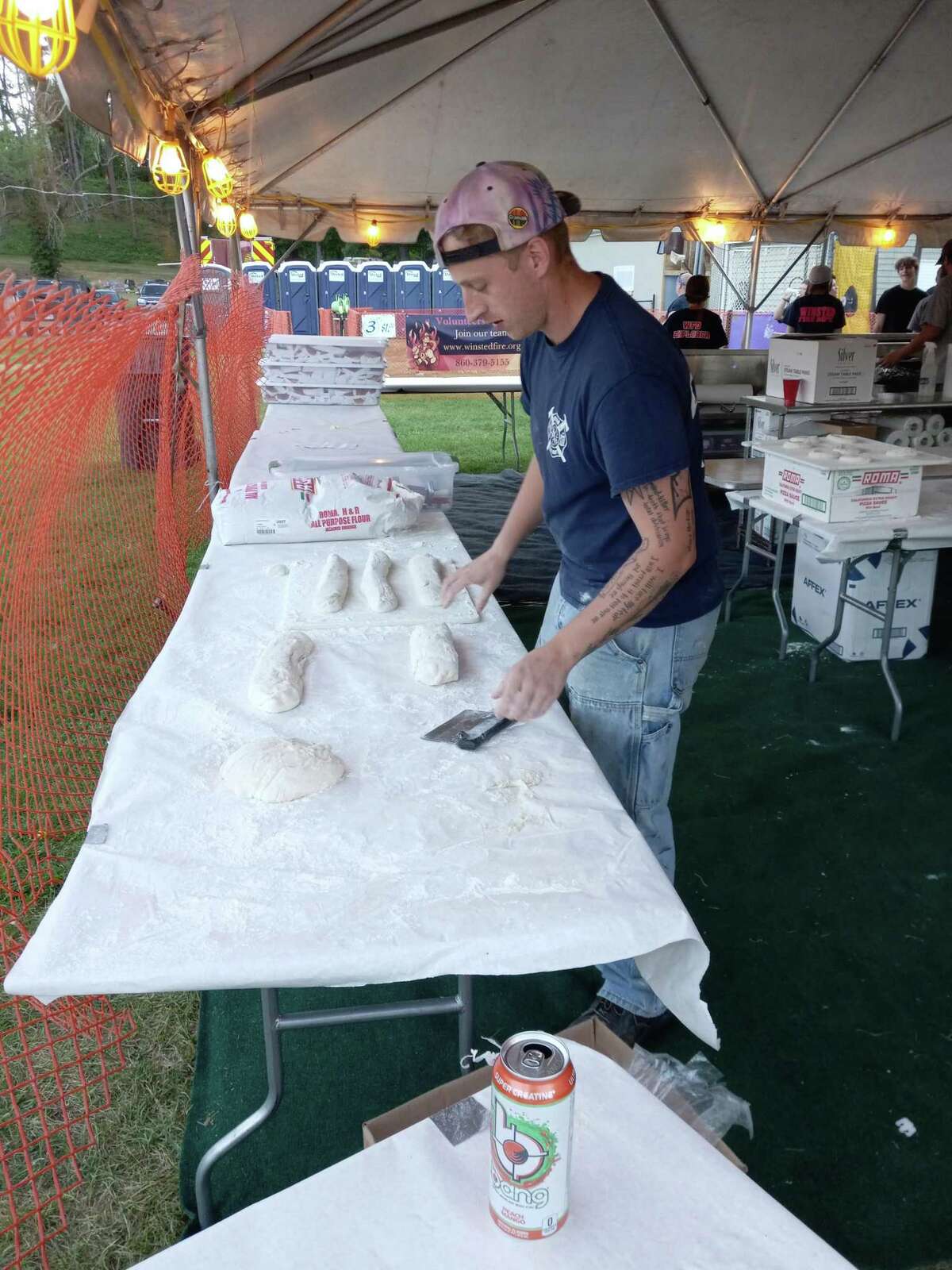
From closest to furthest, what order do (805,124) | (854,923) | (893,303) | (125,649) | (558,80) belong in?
(854,923)
(125,649)
(558,80)
(805,124)
(893,303)

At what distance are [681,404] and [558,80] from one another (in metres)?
5.73

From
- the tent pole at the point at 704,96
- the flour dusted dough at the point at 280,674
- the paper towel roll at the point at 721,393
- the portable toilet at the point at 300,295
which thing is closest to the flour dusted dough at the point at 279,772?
the flour dusted dough at the point at 280,674

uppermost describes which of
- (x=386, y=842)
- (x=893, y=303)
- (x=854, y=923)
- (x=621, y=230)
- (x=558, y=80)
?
(x=558, y=80)

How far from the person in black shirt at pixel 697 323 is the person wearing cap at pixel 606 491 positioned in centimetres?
738

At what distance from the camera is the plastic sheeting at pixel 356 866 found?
104cm

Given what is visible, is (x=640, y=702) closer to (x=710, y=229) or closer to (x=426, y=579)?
(x=426, y=579)

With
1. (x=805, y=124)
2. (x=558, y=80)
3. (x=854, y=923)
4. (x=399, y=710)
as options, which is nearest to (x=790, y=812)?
(x=854, y=923)

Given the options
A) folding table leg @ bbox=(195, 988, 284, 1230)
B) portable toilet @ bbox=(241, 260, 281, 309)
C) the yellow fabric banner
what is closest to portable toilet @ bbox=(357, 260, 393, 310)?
portable toilet @ bbox=(241, 260, 281, 309)

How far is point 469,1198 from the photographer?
0.82 meters

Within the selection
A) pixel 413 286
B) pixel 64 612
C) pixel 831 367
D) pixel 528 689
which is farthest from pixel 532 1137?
pixel 413 286

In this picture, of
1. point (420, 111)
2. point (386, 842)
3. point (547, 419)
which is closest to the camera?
point (386, 842)

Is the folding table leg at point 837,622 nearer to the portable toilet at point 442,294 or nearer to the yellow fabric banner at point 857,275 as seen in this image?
the portable toilet at point 442,294

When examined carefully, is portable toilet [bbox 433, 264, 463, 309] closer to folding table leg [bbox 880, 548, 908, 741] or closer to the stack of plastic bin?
the stack of plastic bin

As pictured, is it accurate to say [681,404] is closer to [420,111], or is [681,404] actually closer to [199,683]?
[199,683]
